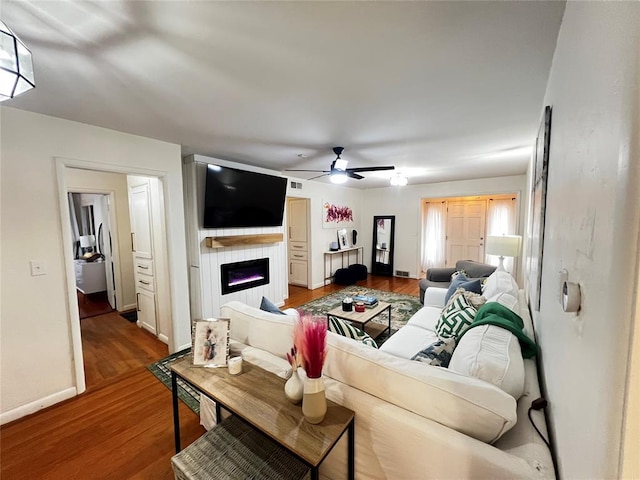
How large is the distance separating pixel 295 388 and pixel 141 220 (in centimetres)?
324

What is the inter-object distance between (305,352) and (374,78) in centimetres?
161

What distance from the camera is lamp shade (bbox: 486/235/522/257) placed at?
3389 millimetres

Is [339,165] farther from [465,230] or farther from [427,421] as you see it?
[465,230]

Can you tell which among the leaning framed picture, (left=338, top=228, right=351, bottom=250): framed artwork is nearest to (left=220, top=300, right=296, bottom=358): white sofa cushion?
the leaning framed picture

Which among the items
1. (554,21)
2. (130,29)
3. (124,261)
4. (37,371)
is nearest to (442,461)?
(554,21)

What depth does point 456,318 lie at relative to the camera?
2.02 metres

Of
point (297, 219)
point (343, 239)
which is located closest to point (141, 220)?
point (297, 219)

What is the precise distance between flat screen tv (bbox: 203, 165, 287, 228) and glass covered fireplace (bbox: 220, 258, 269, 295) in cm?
60

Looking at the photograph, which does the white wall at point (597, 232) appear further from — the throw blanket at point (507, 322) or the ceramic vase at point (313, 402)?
the ceramic vase at point (313, 402)

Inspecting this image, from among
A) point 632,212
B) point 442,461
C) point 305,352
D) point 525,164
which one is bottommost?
point 442,461

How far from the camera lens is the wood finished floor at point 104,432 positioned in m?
1.61

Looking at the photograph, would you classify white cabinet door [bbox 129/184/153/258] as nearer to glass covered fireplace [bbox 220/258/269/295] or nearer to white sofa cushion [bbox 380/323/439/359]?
glass covered fireplace [bbox 220/258/269/295]

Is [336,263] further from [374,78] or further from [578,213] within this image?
[578,213]

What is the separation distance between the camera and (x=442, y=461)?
36.1 inches
